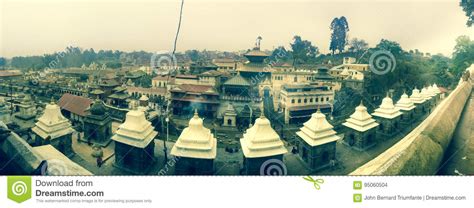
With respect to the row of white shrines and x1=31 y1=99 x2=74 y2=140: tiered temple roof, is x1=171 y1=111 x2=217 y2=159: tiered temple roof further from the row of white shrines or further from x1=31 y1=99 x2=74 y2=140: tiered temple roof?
x1=31 y1=99 x2=74 y2=140: tiered temple roof

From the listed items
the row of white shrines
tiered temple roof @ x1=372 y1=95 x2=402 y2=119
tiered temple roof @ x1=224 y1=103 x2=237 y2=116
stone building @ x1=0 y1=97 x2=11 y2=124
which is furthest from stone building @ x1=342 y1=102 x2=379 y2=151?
stone building @ x1=0 y1=97 x2=11 y2=124

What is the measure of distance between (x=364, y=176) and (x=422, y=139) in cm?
211

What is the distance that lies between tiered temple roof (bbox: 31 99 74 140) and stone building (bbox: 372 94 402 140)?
1166 cm

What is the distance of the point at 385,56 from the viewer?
56.5 ft

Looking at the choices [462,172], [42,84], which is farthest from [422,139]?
[42,84]

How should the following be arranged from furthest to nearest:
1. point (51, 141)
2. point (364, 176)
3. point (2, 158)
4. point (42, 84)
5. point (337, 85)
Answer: point (337, 85)
point (42, 84)
point (51, 141)
point (2, 158)
point (364, 176)

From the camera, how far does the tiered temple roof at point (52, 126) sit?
28.1 feet

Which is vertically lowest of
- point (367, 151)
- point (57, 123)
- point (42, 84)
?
point (367, 151)

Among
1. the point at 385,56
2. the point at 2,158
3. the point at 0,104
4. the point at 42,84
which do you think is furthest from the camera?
the point at 385,56

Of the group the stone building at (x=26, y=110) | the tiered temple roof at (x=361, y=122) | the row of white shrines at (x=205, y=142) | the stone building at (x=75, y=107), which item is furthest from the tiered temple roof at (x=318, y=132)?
the stone building at (x=26, y=110)

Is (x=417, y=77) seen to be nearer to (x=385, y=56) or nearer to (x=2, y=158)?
(x=385, y=56)

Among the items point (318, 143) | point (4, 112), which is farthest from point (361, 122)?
point (4, 112)

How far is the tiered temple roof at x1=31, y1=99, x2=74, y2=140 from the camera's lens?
8562mm

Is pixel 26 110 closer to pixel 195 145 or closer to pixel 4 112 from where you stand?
pixel 4 112
